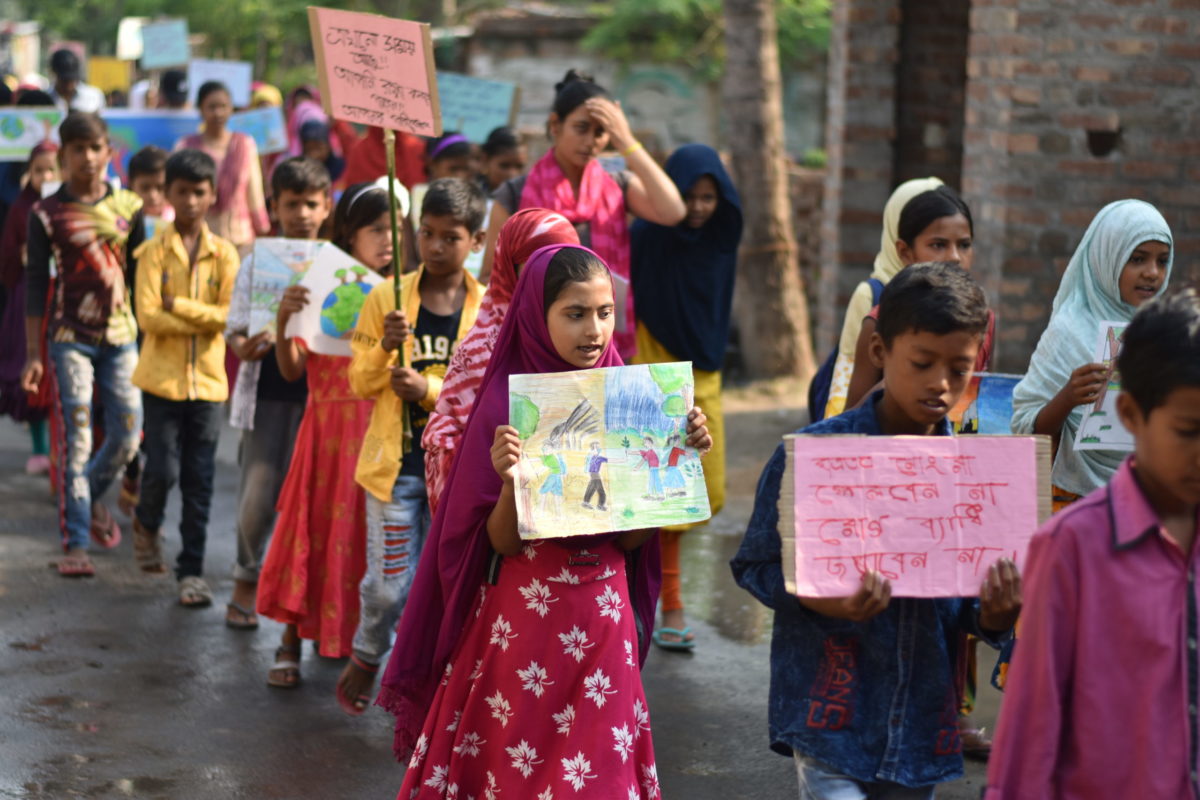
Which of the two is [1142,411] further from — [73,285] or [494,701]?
[73,285]

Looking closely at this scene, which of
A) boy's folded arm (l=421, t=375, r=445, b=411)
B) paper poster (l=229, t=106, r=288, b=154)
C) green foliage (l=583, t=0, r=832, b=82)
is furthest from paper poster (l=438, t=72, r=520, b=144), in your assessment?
green foliage (l=583, t=0, r=832, b=82)

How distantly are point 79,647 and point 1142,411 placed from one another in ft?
16.4

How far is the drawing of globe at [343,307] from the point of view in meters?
5.79

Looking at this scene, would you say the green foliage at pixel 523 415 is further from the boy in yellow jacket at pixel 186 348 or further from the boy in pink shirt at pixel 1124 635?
the boy in yellow jacket at pixel 186 348

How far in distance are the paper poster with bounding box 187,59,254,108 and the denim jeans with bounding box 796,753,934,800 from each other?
1141 centimetres

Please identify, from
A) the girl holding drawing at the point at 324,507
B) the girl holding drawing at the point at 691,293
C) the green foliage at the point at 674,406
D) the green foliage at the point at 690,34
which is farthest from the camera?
the green foliage at the point at 690,34

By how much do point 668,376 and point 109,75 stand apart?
61.9ft

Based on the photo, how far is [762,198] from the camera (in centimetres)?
1197

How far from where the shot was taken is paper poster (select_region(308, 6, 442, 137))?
214 inches

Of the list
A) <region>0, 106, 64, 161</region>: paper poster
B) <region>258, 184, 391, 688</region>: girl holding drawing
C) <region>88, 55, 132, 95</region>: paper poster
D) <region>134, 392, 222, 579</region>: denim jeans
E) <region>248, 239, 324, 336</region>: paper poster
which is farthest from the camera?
<region>88, 55, 132, 95</region>: paper poster

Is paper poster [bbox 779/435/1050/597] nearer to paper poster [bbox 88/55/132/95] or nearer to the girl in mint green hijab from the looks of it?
the girl in mint green hijab

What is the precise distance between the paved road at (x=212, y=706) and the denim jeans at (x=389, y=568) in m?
0.40

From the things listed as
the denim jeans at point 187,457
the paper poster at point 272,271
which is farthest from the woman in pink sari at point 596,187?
the denim jeans at point 187,457

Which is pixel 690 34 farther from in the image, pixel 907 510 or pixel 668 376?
pixel 907 510
